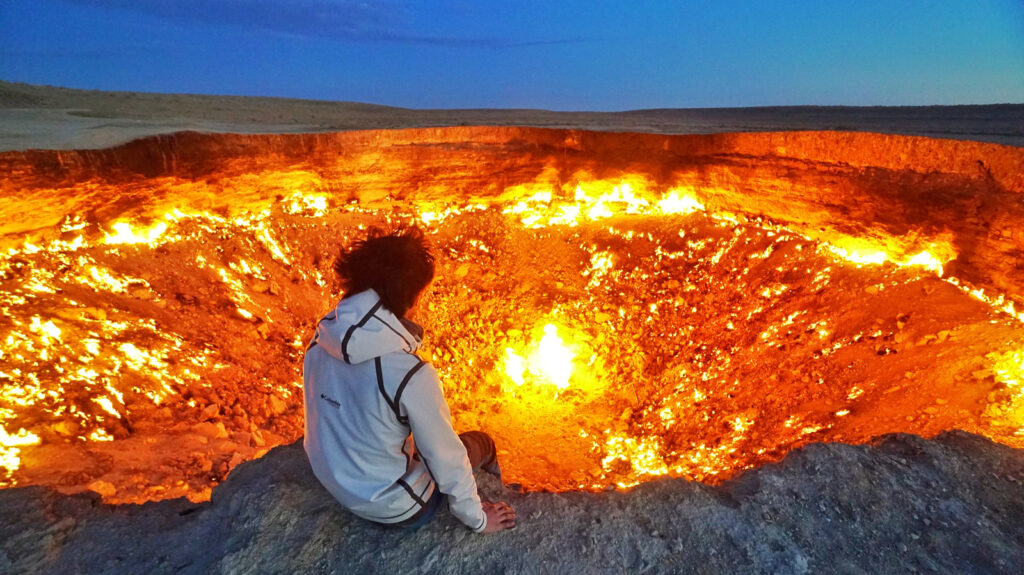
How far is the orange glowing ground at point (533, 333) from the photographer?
15.0 ft

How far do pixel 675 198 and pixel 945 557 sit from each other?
526 cm

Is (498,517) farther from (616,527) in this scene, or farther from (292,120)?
Result: (292,120)

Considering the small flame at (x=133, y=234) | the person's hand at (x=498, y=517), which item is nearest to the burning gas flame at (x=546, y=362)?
the person's hand at (x=498, y=517)

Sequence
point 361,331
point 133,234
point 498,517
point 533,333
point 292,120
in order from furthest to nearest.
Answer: point 292,120, point 533,333, point 133,234, point 498,517, point 361,331

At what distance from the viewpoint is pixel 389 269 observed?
1.87 m

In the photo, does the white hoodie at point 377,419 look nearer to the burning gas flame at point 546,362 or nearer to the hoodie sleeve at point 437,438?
the hoodie sleeve at point 437,438

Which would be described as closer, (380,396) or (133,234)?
(380,396)

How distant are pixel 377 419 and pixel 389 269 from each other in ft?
1.89

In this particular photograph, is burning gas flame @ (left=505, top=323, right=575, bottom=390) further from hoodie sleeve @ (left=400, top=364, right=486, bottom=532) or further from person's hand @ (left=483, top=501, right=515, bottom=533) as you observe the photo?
hoodie sleeve @ (left=400, top=364, right=486, bottom=532)

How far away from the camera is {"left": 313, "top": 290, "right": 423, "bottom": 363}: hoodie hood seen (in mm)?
1781

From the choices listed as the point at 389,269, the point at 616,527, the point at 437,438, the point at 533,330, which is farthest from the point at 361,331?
the point at 533,330

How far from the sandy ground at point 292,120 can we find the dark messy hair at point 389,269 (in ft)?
16.1

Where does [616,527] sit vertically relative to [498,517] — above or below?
below

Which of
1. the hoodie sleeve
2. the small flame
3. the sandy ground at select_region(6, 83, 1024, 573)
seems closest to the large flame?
the small flame
